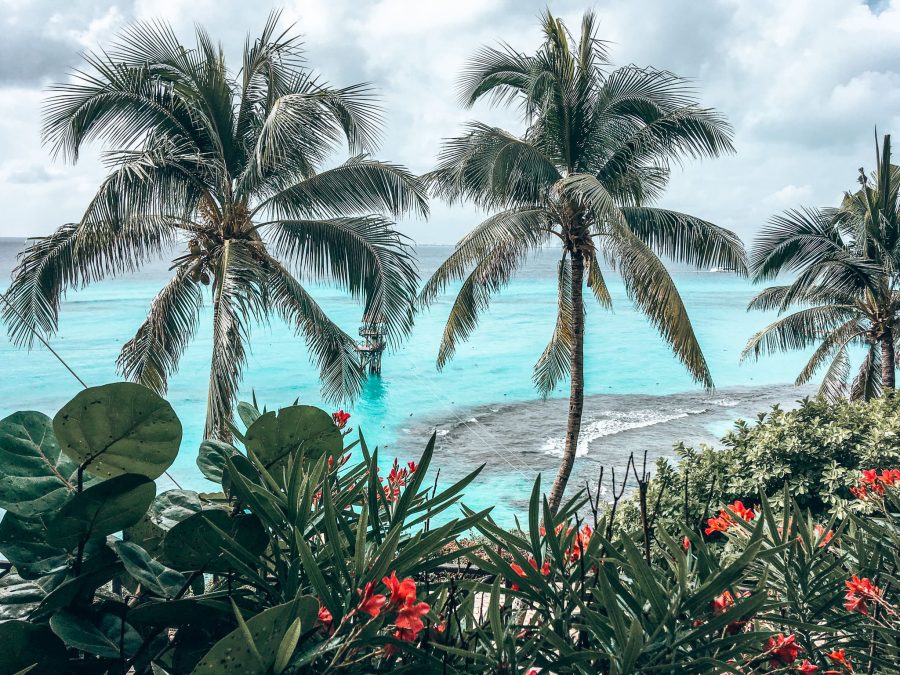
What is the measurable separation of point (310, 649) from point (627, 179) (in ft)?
32.7

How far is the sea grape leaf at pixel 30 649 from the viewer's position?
0.77 m

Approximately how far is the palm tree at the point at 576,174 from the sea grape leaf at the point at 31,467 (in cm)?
790

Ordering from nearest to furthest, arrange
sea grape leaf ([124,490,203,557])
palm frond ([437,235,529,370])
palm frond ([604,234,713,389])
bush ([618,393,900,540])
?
sea grape leaf ([124,490,203,557])
bush ([618,393,900,540])
palm frond ([604,234,713,389])
palm frond ([437,235,529,370])

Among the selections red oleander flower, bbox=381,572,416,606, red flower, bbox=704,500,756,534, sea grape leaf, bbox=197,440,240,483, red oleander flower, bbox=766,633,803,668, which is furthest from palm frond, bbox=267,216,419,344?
red oleander flower, bbox=381,572,416,606

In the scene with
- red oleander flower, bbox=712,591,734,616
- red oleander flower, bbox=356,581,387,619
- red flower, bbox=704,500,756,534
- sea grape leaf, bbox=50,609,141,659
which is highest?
red oleander flower, bbox=356,581,387,619

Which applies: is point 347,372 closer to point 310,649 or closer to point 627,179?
point 627,179

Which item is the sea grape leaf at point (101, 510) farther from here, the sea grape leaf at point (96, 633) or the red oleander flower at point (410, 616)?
the red oleander flower at point (410, 616)

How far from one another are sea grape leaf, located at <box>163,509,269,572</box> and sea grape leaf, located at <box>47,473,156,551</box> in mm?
60

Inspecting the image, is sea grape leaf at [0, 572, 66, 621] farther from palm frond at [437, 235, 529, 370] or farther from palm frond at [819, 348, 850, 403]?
palm frond at [819, 348, 850, 403]

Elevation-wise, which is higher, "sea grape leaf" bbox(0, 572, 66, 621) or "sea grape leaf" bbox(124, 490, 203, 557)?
"sea grape leaf" bbox(124, 490, 203, 557)

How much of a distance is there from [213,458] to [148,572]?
0.80ft

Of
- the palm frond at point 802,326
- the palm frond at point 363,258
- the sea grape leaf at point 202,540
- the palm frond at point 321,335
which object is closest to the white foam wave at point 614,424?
the palm frond at point 802,326

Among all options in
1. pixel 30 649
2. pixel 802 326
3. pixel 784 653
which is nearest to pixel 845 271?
pixel 802 326

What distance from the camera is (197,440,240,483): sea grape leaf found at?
3.55ft
